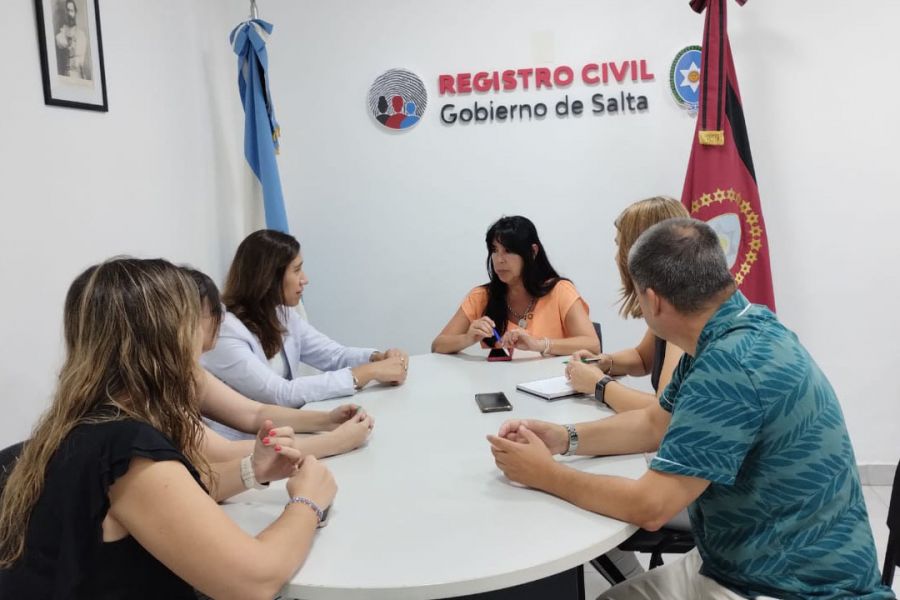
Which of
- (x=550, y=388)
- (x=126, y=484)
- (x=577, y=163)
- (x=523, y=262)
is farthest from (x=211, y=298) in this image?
(x=577, y=163)

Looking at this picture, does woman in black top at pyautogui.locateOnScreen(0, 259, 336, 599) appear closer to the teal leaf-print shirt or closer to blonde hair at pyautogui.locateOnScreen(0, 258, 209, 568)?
blonde hair at pyautogui.locateOnScreen(0, 258, 209, 568)

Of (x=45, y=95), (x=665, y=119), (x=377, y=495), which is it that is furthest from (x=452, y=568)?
(x=665, y=119)

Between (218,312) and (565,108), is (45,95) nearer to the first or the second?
(218,312)

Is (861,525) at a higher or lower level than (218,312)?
lower

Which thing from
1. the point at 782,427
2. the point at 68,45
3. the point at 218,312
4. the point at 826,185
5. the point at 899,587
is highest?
the point at 68,45

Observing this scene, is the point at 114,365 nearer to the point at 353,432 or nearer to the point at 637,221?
the point at 353,432

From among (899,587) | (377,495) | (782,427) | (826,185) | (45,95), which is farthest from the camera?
(826,185)

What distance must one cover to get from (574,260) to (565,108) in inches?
31.3

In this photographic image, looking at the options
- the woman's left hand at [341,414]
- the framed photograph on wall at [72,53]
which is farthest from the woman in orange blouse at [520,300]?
the framed photograph on wall at [72,53]

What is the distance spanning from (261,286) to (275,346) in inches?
8.9

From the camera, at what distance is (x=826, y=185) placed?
3555 mm

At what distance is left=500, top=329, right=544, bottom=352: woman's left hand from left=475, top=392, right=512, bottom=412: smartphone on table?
533 millimetres

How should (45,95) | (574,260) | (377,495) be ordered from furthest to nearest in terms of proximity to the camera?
(574,260) → (45,95) → (377,495)

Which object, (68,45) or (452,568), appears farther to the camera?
(68,45)
